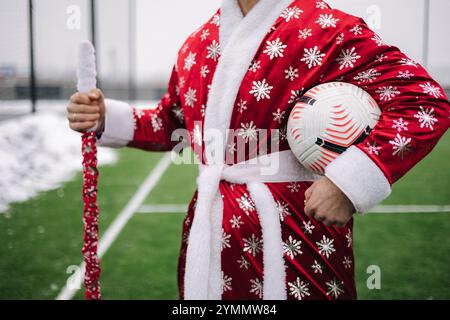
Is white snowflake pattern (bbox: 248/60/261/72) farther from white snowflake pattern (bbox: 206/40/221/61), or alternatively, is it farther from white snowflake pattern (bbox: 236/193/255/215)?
white snowflake pattern (bbox: 236/193/255/215)

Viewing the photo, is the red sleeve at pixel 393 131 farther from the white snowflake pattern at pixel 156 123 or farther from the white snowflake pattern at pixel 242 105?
the white snowflake pattern at pixel 156 123

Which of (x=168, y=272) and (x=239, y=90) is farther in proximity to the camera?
(x=168, y=272)

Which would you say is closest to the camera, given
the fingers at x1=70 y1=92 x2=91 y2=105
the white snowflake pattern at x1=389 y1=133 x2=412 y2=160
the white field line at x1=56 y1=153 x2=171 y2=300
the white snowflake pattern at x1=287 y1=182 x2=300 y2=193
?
the white snowflake pattern at x1=389 y1=133 x2=412 y2=160

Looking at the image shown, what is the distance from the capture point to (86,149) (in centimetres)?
144

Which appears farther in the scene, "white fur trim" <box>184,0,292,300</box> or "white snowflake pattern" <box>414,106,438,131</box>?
"white fur trim" <box>184,0,292,300</box>

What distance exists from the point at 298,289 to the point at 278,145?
37 cm

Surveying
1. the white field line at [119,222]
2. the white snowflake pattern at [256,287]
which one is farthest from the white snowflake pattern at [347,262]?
the white field line at [119,222]

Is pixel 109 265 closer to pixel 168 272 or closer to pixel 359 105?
pixel 168 272

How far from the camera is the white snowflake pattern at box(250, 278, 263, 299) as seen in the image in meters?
1.29

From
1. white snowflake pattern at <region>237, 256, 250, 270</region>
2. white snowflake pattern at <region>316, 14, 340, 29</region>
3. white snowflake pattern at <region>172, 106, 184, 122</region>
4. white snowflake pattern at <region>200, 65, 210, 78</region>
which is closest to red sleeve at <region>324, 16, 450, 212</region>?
white snowflake pattern at <region>316, 14, 340, 29</region>

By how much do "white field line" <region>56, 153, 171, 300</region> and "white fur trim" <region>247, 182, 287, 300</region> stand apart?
1.96 metres

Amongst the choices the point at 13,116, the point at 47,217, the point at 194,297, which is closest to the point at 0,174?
the point at 47,217

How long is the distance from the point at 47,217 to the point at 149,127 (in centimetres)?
342

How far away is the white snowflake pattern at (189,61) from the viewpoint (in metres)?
1.45
